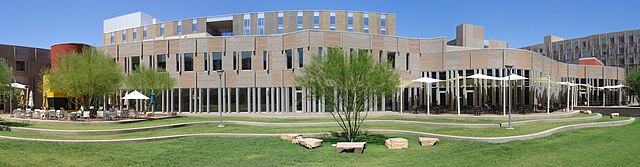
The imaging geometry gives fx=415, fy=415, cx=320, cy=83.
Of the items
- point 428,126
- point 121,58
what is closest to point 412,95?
point 428,126

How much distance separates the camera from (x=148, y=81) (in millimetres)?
30500

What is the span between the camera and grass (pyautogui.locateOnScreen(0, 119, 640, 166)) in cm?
1188

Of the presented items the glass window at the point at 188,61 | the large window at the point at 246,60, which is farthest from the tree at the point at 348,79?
the glass window at the point at 188,61

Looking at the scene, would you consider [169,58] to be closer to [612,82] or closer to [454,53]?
[454,53]

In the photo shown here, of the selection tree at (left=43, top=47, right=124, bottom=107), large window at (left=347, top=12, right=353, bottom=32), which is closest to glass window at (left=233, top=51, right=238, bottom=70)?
tree at (left=43, top=47, right=124, bottom=107)

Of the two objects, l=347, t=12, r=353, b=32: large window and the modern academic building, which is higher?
l=347, t=12, r=353, b=32: large window

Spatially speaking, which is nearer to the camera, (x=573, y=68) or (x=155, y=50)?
(x=155, y=50)

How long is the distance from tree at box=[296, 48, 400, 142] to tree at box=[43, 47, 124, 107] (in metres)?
15.4

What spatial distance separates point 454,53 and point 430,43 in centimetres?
223

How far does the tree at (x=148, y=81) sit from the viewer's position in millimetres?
30578

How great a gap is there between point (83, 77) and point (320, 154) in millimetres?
17937

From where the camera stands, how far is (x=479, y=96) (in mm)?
32031

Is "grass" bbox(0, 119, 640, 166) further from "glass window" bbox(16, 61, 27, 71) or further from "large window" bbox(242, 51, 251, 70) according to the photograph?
"glass window" bbox(16, 61, 27, 71)

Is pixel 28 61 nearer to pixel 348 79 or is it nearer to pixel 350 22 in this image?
pixel 348 79
